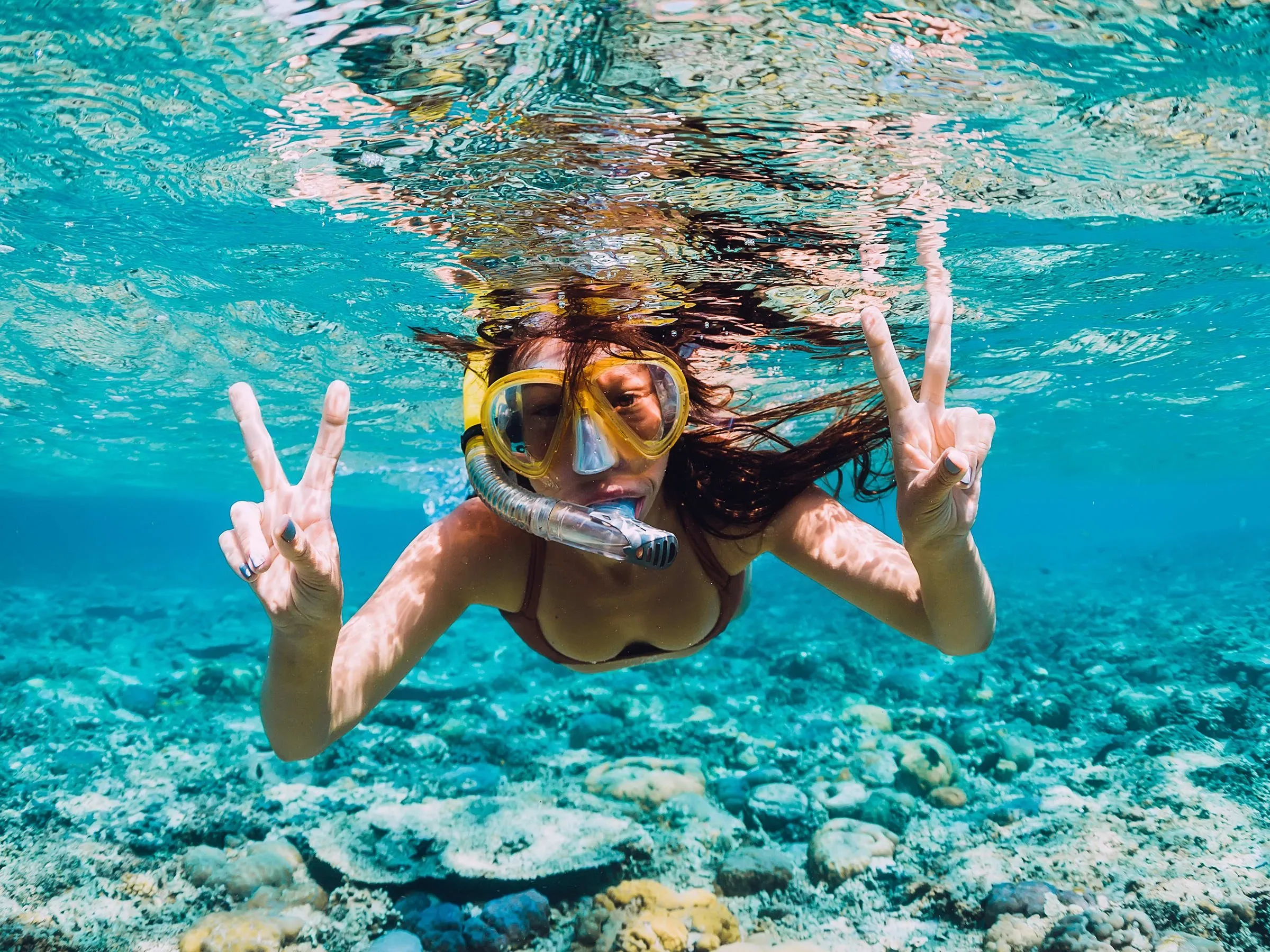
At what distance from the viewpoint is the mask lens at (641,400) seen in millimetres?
3832

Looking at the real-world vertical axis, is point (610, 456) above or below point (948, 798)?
above

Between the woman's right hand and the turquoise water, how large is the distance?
248 centimetres

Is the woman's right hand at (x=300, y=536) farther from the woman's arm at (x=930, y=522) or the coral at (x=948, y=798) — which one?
the coral at (x=948, y=798)

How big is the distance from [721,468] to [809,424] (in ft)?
58.0

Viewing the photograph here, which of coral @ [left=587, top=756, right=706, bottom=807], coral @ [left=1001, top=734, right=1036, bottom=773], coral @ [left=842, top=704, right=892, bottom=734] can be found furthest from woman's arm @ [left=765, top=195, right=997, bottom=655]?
coral @ [left=842, top=704, right=892, bottom=734]

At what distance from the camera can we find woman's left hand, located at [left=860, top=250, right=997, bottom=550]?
9.18 ft

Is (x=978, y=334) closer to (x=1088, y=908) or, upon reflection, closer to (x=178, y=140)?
(x=1088, y=908)

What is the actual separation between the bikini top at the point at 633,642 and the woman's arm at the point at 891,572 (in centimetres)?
32

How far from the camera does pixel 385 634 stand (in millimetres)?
3479

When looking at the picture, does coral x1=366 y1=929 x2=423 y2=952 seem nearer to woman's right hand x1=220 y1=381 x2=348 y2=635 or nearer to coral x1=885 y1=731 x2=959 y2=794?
woman's right hand x1=220 y1=381 x2=348 y2=635

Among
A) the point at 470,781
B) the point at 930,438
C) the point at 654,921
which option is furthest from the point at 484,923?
the point at 930,438

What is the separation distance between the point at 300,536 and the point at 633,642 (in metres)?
2.11

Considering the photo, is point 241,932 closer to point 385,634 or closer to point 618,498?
point 385,634

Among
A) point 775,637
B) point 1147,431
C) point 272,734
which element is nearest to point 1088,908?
point 272,734
